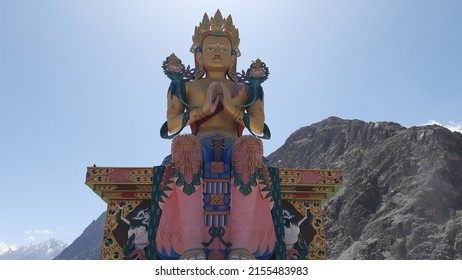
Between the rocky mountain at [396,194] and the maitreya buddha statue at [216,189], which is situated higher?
the rocky mountain at [396,194]

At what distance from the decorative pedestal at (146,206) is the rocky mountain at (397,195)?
35.5 meters

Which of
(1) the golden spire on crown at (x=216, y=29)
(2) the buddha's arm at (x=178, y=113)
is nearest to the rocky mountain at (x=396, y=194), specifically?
(1) the golden spire on crown at (x=216, y=29)

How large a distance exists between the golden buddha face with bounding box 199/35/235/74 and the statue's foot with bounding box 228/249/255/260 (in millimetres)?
2821

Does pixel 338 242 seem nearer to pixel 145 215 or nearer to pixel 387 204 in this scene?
pixel 387 204

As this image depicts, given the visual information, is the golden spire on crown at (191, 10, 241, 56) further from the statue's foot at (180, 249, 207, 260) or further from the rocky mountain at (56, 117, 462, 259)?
the rocky mountain at (56, 117, 462, 259)

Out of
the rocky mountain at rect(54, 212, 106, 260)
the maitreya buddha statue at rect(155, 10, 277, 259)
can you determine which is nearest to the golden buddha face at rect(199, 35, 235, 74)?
the maitreya buddha statue at rect(155, 10, 277, 259)

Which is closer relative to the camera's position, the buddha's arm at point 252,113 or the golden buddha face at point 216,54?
the buddha's arm at point 252,113

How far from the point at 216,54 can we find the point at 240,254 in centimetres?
301

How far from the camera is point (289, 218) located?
22.4ft

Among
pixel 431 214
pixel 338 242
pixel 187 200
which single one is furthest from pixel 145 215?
pixel 338 242

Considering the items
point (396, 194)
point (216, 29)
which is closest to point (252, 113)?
point (216, 29)

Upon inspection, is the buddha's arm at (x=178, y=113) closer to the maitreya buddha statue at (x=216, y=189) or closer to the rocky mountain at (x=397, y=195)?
the maitreya buddha statue at (x=216, y=189)

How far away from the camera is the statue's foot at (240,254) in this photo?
5031 millimetres

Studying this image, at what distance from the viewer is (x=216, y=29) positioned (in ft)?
22.9
